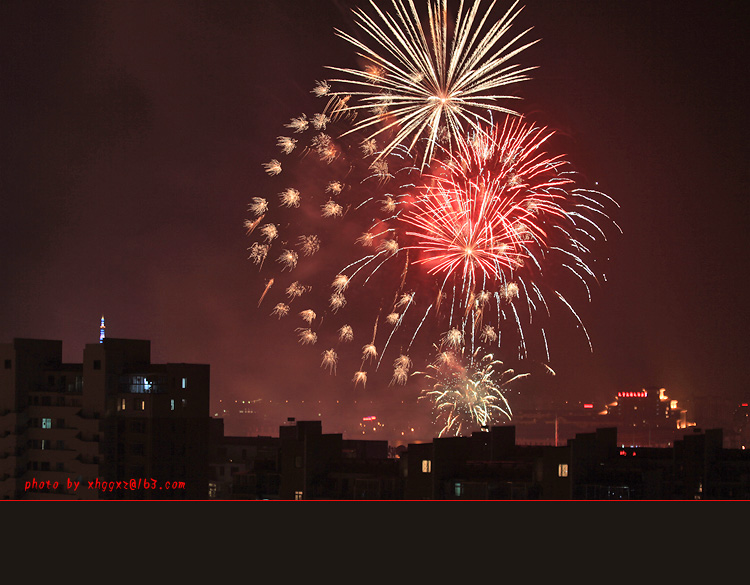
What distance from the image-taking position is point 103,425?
27.5m

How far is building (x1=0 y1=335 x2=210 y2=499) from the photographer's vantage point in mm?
27438

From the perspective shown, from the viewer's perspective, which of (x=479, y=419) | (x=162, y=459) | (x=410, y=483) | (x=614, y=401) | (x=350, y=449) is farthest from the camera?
(x=614, y=401)

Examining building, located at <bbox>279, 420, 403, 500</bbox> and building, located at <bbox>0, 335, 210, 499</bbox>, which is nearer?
building, located at <bbox>279, 420, 403, 500</bbox>

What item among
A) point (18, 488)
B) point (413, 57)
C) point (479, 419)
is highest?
point (413, 57)

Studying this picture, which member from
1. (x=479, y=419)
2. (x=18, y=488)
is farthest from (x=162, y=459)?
(x=479, y=419)

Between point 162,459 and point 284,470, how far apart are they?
534 centimetres

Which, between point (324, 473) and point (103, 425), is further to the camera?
point (103, 425)

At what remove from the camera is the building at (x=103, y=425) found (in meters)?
27.4

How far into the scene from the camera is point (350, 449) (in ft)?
116

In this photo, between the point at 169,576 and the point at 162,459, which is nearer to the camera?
the point at 169,576

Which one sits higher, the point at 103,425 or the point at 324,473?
the point at 103,425

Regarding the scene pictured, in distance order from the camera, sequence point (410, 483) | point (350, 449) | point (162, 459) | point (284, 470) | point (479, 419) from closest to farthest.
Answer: point (410, 483) → point (284, 470) → point (162, 459) → point (479, 419) → point (350, 449)

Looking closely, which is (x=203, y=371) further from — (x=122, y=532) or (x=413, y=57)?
(x=122, y=532)

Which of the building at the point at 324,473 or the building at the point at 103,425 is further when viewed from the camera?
the building at the point at 103,425
